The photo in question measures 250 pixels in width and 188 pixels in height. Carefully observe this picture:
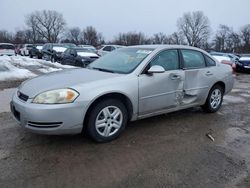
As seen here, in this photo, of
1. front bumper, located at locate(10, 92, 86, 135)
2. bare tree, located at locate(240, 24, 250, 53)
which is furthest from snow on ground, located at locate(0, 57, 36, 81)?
bare tree, located at locate(240, 24, 250, 53)

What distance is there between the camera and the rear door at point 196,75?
5438mm

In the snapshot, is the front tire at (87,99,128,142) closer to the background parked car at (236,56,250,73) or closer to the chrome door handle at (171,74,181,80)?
the chrome door handle at (171,74,181,80)

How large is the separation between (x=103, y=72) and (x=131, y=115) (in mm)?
857

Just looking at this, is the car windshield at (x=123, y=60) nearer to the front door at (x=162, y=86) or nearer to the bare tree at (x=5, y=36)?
the front door at (x=162, y=86)

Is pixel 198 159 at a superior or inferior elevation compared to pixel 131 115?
inferior

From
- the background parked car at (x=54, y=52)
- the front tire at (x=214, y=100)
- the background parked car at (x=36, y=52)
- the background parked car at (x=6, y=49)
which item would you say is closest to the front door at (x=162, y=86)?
the front tire at (x=214, y=100)

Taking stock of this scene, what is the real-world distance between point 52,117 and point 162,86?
6.58 ft

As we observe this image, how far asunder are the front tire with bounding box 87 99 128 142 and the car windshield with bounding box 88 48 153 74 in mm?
665

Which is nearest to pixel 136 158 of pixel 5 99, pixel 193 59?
pixel 193 59

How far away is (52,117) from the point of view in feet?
12.4

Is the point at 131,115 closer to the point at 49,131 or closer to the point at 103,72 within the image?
the point at 103,72

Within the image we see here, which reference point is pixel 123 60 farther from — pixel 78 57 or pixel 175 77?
pixel 78 57

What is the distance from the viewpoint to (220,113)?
20.7 ft

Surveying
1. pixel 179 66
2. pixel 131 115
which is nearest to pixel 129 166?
pixel 131 115
